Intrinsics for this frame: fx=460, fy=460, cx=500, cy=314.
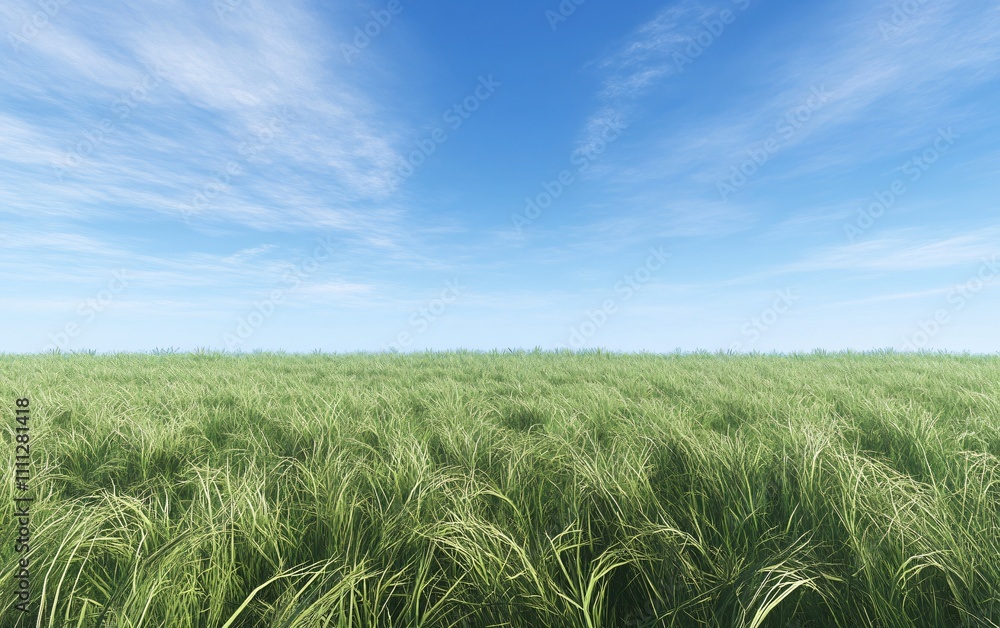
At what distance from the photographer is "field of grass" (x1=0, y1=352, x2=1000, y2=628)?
4.29ft

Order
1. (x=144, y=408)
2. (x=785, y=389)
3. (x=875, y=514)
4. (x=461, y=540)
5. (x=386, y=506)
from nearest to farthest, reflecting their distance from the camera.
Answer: (x=461, y=540) → (x=875, y=514) → (x=386, y=506) → (x=144, y=408) → (x=785, y=389)

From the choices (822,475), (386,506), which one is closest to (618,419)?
(822,475)

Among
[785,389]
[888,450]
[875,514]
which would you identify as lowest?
[875,514]

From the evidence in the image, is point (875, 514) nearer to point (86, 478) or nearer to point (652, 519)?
point (652, 519)

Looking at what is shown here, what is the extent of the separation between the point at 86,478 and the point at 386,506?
2.00m

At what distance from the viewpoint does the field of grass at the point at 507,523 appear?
131 centimetres

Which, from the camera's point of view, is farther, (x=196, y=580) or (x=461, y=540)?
(x=461, y=540)

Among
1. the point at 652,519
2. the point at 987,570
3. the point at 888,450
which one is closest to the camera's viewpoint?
the point at 987,570

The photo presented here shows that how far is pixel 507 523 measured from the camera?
1.76 metres

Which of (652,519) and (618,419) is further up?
(618,419)

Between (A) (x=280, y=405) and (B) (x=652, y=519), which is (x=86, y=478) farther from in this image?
(B) (x=652, y=519)

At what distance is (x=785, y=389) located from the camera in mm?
5301

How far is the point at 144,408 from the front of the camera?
4.04 meters

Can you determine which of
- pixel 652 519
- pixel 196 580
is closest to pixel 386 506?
pixel 196 580
